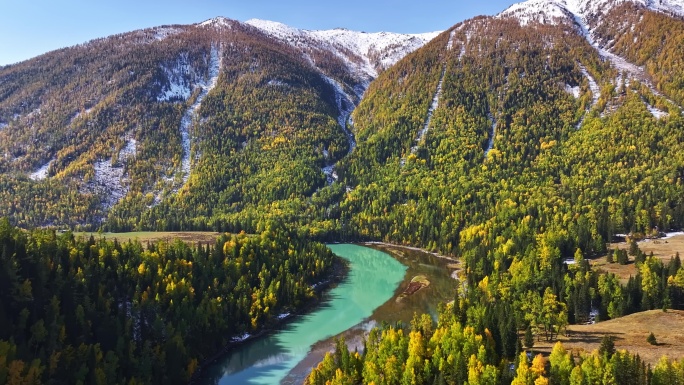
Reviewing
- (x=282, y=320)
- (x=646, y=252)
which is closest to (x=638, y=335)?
(x=646, y=252)

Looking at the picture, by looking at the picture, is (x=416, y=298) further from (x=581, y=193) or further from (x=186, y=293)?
(x=581, y=193)

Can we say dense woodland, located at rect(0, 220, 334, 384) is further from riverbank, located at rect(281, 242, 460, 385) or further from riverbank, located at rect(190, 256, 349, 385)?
riverbank, located at rect(281, 242, 460, 385)

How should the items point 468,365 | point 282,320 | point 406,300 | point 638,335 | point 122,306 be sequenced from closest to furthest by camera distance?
point 468,365 → point 638,335 → point 122,306 → point 282,320 → point 406,300

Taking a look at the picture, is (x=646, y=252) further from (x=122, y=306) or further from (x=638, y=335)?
(x=122, y=306)


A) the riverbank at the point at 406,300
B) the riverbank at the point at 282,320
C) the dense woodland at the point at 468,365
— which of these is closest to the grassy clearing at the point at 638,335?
the dense woodland at the point at 468,365

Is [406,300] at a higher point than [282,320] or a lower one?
higher
